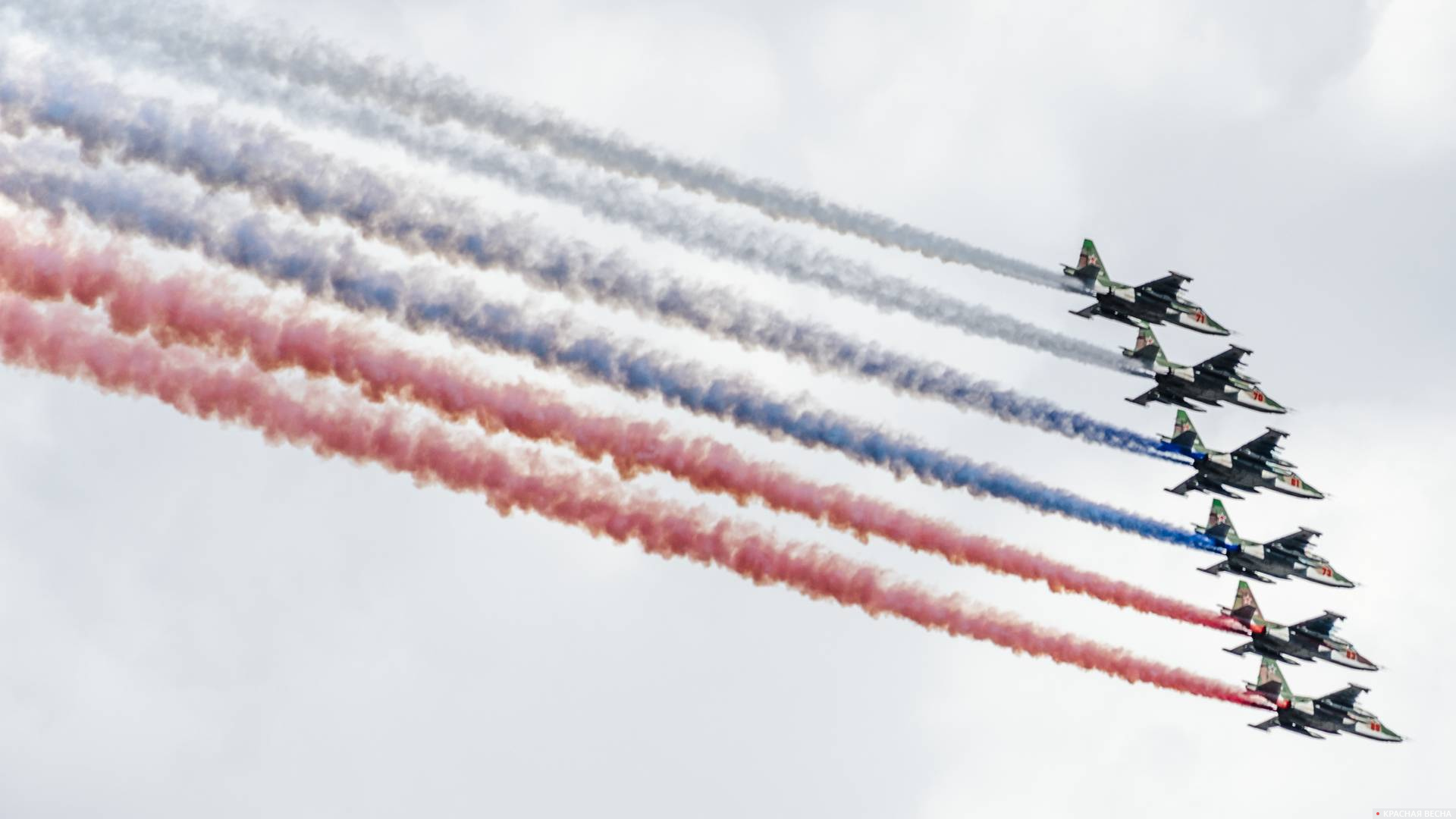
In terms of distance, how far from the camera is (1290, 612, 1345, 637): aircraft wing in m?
64.9

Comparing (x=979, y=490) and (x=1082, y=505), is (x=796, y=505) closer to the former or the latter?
(x=979, y=490)

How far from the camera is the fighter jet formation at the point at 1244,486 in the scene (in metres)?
58.0

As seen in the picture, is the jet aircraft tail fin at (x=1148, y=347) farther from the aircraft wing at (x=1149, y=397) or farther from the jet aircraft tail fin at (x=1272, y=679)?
the jet aircraft tail fin at (x=1272, y=679)

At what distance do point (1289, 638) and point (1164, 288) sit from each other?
1420 centimetres

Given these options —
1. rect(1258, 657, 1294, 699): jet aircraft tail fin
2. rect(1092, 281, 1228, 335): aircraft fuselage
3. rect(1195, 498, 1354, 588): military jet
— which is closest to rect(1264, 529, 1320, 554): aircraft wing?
rect(1195, 498, 1354, 588): military jet

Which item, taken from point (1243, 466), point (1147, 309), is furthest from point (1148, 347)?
point (1243, 466)

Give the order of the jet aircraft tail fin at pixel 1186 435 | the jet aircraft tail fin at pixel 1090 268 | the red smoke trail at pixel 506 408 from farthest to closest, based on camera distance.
Result: 1. the jet aircraft tail fin at pixel 1186 435
2. the jet aircraft tail fin at pixel 1090 268
3. the red smoke trail at pixel 506 408

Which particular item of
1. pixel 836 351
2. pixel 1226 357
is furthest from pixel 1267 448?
pixel 836 351

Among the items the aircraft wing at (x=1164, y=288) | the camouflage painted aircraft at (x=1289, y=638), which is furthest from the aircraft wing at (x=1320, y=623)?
the aircraft wing at (x=1164, y=288)

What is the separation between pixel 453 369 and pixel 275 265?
562 centimetres

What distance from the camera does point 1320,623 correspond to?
2559 inches

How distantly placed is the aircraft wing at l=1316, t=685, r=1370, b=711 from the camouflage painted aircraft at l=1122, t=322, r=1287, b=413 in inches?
→ 458

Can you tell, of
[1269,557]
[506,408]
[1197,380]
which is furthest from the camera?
[1269,557]

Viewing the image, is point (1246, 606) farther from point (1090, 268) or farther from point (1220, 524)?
point (1090, 268)
